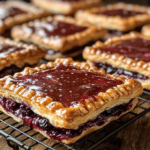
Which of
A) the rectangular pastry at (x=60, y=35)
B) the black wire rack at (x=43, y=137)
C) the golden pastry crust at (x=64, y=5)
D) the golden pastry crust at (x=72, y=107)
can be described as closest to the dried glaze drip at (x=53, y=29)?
the rectangular pastry at (x=60, y=35)

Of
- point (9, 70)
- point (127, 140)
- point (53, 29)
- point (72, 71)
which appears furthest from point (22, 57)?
point (127, 140)

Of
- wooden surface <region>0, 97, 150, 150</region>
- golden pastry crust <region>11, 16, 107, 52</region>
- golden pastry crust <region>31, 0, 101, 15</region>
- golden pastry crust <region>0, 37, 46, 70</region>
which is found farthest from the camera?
golden pastry crust <region>31, 0, 101, 15</region>

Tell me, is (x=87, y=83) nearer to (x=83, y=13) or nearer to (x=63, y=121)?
(x=63, y=121)

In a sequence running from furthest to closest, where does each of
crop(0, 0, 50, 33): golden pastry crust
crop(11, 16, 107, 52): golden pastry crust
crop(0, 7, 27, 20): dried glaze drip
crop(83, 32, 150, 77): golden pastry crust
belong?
crop(0, 7, 27, 20): dried glaze drip, crop(0, 0, 50, 33): golden pastry crust, crop(11, 16, 107, 52): golden pastry crust, crop(83, 32, 150, 77): golden pastry crust

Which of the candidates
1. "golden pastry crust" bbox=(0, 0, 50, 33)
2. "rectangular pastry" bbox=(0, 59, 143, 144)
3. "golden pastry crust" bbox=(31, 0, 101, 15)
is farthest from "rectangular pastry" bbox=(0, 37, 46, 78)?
"golden pastry crust" bbox=(31, 0, 101, 15)

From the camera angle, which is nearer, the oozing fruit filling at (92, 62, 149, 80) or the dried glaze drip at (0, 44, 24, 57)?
the oozing fruit filling at (92, 62, 149, 80)

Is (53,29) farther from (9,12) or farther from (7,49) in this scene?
(9,12)

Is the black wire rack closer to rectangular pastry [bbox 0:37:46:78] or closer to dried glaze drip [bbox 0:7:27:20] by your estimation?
rectangular pastry [bbox 0:37:46:78]
